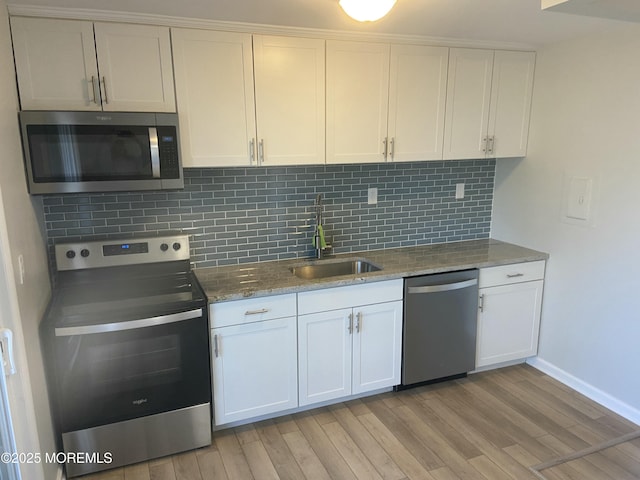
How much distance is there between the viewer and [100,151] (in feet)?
7.38

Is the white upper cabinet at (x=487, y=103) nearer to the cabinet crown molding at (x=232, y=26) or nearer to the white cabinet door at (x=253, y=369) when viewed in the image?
the cabinet crown molding at (x=232, y=26)

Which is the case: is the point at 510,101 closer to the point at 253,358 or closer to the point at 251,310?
the point at 251,310

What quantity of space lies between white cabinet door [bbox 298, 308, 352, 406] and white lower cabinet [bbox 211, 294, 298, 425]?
0.06 metres

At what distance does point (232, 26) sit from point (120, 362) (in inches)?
71.6

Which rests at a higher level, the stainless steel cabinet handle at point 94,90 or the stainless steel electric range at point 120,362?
the stainless steel cabinet handle at point 94,90

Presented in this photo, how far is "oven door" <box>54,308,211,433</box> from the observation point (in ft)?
7.00

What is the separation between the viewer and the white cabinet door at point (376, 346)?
2.80 metres

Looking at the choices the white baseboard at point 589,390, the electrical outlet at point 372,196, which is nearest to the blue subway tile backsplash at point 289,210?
the electrical outlet at point 372,196

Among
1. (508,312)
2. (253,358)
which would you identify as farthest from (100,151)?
(508,312)

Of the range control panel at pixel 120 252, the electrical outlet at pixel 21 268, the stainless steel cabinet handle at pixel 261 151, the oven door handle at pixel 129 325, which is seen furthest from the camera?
the stainless steel cabinet handle at pixel 261 151

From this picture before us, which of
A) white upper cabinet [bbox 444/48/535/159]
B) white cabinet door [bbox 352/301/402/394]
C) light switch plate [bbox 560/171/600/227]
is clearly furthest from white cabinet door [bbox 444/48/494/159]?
white cabinet door [bbox 352/301/402/394]

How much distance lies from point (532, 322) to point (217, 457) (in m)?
2.31

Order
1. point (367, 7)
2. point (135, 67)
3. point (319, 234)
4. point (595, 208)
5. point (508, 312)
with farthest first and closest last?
point (508, 312)
point (319, 234)
point (595, 208)
point (135, 67)
point (367, 7)

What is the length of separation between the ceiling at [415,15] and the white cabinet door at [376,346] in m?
1.62
